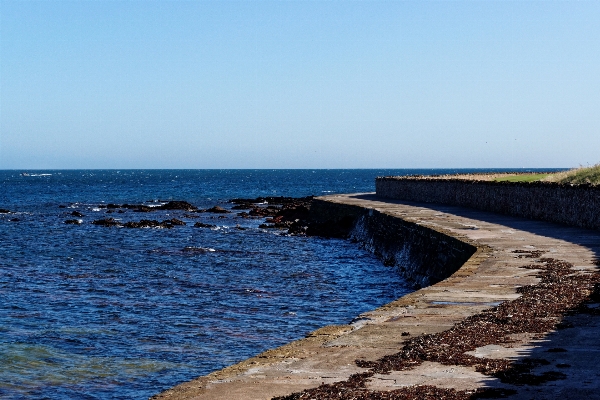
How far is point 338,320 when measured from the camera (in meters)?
15.6

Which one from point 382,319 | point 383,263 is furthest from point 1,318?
point 383,263

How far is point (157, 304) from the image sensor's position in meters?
17.9

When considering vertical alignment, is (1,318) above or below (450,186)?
below

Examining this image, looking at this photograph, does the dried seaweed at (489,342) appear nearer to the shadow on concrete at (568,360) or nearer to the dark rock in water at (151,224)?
the shadow on concrete at (568,360)

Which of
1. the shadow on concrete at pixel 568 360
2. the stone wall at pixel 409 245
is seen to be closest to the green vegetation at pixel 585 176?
the stone wall at pixel 409 245

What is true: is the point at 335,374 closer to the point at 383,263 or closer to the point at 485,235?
the point at 485,235

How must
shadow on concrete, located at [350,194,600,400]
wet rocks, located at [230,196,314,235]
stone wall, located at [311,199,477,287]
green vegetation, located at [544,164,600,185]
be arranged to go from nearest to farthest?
shadow on concrete, located at [350,194,600,400] → stone wall, located at [311,199,477,287] → green vegetation, located at [544,164,600,185] → wet rocks, located at [230,196,314,235]

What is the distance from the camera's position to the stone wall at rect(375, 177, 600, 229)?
21969mm

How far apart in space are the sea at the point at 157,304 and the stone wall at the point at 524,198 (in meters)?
5.32

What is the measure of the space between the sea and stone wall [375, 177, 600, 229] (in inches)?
209

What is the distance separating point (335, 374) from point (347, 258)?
2153 centimetres

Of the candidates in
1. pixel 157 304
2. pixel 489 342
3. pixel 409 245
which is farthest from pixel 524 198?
pixel 489 342

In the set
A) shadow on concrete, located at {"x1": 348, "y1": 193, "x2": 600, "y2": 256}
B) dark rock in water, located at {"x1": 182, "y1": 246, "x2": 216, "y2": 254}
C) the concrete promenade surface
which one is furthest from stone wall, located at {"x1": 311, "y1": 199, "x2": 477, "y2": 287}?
dark rock in water, located at {"x1": 182, "y1": 246, "x2": 216, "y2": 254}

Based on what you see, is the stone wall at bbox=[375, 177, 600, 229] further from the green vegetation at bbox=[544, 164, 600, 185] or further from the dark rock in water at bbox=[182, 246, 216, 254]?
the dark rock in water at bbox=[182, 246, 216, 254]
